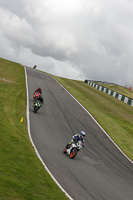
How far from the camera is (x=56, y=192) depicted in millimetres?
8312

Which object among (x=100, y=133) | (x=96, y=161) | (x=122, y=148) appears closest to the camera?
(x=96, y=161)

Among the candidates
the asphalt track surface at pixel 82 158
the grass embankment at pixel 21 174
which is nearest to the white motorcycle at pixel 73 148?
the asphalt track surface at pixel 82 158

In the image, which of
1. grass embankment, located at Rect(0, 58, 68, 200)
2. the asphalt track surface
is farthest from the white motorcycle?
grass embankment, located at Rect(0, 58, 68, 200)

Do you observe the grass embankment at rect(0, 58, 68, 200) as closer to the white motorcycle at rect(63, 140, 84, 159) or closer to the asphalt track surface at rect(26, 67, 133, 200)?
the asphalt track surface at rect(26, 67, 133, 200)

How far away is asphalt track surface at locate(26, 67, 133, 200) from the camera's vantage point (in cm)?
1053

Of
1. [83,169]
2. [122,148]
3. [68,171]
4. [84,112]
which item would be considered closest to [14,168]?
[68,171]

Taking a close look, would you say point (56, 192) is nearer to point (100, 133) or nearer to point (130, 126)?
point (100, 133)

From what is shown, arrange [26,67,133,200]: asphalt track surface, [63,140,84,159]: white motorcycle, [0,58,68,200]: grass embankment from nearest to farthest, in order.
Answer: [0,58,68,200]: grass embankment → [26,67,133,200]: asphalt track surface → [63,140,84,159]: white motorcycle

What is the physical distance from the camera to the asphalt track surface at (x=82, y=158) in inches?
415

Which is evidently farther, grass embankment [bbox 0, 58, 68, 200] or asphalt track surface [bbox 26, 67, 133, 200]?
asphalt track surface [bbox 26, 67, 133, 200]

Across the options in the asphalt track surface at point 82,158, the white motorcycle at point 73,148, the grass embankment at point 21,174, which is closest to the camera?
the grass embankment at point 21,174

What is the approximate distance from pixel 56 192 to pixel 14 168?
1678mm

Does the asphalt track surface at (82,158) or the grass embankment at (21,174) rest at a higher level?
the grass embankment at (21,174)

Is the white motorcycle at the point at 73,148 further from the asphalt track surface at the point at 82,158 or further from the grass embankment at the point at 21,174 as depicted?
the grass embankment at the point at 21,174
